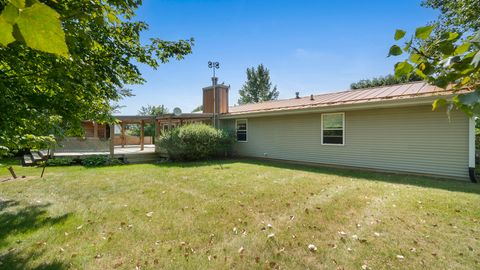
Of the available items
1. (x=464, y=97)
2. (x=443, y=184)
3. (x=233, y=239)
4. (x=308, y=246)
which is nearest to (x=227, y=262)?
(x=233, y=239)

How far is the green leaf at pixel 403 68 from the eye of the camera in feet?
3.19

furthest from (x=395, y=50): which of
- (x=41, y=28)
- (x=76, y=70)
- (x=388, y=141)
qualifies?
(x=388, y=141)

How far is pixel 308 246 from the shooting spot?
10.5 ft

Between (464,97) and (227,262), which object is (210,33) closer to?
(227,262)

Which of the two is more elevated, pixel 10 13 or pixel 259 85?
pixel 259 85

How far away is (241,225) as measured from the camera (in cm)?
390

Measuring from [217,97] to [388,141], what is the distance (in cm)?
949

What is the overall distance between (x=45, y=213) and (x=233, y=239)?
12.1 ft

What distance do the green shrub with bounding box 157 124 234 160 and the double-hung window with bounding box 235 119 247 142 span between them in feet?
5.76

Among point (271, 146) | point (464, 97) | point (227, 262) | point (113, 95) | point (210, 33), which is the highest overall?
point (210, 33)

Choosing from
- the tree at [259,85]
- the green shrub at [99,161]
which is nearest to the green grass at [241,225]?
the green shrub at [99,161]

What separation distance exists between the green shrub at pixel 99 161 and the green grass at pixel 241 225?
172 inches

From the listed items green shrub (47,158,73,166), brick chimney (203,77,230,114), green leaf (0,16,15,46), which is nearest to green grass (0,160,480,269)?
green leaf (0,16,15,46)

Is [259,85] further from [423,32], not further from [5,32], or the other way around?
[5,32]
